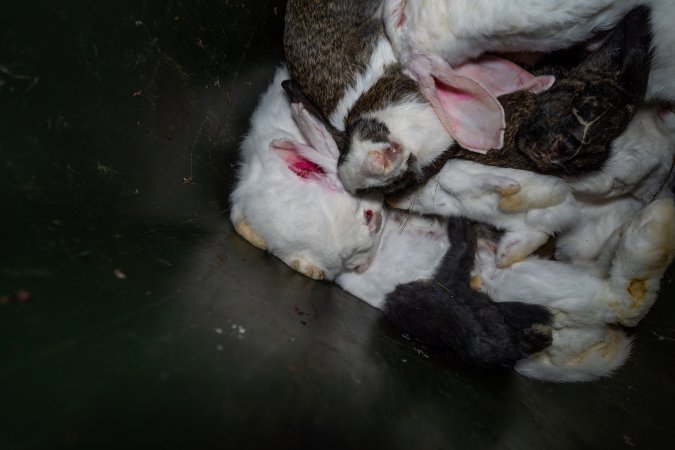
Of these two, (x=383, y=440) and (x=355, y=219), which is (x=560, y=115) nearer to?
(x=355, y=219)

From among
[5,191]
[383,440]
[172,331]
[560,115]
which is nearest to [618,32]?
[560,115]

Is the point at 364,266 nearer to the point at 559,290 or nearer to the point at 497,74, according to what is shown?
the point at 559,290

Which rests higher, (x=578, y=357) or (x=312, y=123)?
(x=312, y=123)

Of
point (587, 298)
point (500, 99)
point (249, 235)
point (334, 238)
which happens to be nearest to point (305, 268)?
point (334, 238)

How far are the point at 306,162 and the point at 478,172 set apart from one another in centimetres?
89

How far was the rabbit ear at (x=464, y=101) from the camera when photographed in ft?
9.25

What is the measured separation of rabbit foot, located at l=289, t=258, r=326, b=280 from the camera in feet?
10.8

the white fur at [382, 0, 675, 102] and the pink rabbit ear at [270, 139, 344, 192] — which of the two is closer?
the white fur at [382, 0, 675, 102]

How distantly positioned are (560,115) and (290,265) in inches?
59.6

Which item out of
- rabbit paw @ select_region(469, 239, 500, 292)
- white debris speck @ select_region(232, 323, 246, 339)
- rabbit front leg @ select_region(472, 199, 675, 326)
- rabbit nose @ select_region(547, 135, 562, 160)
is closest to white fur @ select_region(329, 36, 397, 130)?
rabbit nose @ select_region(547, 135, 562, 160)

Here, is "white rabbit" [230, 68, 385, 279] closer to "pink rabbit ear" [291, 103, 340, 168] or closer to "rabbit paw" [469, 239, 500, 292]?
"pink rabbit ear" [291, 103, 340, 168]

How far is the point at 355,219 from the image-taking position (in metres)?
3.29

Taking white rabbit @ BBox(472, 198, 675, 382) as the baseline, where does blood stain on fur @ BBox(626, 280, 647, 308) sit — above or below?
above

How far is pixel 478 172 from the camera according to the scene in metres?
3.18
